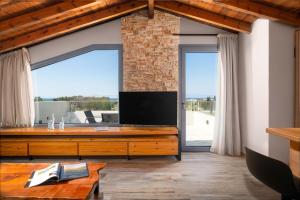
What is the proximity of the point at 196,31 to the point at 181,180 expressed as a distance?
10.3 feet

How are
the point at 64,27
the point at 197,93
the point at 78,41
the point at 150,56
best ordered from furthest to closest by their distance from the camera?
1. the point at 197,93
2. the point at 78,41
3. the point at 150,56
4. the point at 64,27

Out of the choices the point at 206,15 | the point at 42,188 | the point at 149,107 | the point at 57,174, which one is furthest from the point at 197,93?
the point at 42,188

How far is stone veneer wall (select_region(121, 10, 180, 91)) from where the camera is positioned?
5543mm

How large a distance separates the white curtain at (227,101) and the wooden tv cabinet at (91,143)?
1020 millimetres

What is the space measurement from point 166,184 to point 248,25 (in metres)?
3.17

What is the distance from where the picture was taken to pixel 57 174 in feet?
7.98

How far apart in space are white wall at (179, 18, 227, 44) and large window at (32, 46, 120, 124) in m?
1.45

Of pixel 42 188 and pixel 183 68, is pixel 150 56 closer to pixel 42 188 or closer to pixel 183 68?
pixel 183 68

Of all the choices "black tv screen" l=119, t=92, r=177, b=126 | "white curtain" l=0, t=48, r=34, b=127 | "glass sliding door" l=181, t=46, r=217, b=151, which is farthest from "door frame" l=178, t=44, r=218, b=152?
"white curtain" l=0, t=48, r=34, b=127

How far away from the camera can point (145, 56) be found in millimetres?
5555

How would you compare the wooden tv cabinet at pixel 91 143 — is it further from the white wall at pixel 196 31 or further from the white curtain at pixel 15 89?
the white wall at pixel 196 31

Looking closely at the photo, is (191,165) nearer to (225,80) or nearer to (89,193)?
(225,80)

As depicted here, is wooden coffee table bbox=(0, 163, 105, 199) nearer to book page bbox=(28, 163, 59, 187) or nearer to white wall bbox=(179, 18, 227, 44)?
book page bbox=(28, 163, 59, 187)

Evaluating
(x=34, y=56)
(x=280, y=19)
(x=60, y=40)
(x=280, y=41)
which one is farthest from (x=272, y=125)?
(x=34, y=56)
